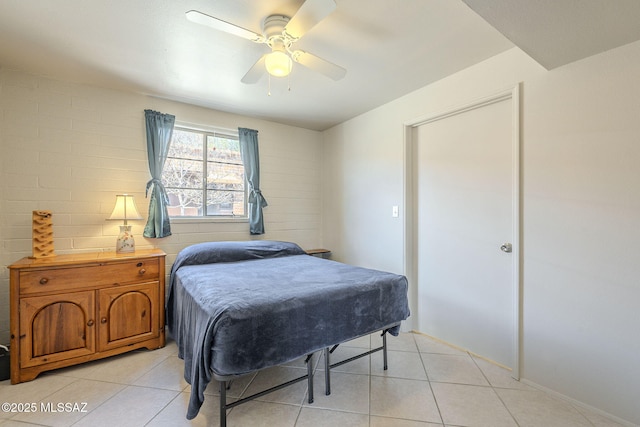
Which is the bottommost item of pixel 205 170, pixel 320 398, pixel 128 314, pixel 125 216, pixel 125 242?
pixel 320 398

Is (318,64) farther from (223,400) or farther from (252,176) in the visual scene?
(223,400)

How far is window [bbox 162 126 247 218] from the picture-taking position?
3158 millimetres

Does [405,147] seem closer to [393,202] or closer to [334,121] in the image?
[393,202]

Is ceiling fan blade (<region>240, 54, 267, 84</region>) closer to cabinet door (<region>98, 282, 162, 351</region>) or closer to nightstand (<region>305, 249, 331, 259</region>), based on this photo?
cabinet door (<region>98, 282, 162, 351</region>)

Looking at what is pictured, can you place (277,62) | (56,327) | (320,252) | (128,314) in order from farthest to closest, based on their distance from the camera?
(320,252)
(128,314)
(56,327)
(277,62)

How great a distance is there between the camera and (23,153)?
2.44 meters

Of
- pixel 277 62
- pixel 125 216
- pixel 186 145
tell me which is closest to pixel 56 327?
pixel 125 216

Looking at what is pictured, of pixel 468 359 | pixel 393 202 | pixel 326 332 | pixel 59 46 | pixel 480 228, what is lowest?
pixel 468 359

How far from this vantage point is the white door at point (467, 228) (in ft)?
7.38

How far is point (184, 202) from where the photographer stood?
320 centimetres

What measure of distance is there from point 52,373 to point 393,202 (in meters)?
3.29

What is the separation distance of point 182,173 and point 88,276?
4.55 ft

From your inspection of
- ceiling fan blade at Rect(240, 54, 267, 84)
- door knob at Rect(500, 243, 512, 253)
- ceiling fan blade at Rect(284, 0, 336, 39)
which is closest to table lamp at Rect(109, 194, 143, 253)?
ceiling fan blade at Rect(240, 54, 267, 84)

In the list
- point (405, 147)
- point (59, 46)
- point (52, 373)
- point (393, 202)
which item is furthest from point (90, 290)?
point (405, 147)
